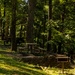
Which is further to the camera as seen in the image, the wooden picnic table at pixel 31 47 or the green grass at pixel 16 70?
the wooden picnic table at pixel 31 47

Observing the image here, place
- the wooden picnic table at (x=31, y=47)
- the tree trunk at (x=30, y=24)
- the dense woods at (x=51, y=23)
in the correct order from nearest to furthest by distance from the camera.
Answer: the wooden picnic table at (x=31, y=47) → the tree trunk at (x=30, y=24) → the dense woods at (x=51, y=23)

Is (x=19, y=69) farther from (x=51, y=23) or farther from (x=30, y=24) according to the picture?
(x=51, y=23)

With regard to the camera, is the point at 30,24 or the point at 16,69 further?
the point at 30,24

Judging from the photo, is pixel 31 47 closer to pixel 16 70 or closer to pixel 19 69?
pixel 19 69

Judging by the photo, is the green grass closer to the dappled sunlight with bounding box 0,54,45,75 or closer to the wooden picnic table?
the dappled sunlight with bounding box 0,54,45,75

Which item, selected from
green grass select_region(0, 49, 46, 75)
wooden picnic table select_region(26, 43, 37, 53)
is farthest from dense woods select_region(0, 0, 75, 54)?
green grass select_region(0, 49, 46, 75)

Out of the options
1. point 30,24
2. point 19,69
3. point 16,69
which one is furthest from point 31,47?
point 16,69

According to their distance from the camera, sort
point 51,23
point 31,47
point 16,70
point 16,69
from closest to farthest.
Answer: point 16,70 < point 16,69 < point 31,47 < point 51,23

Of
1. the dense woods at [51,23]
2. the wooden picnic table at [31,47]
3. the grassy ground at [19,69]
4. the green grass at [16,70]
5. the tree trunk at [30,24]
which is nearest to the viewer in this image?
the green grass at [16,70]

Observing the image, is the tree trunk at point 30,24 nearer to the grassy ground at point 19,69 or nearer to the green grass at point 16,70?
the grassy ground at point 19,69

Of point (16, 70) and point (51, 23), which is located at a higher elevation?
point (51, 23)

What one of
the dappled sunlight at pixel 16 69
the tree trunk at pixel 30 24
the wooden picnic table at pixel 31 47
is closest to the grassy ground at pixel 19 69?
the dappled sunlight at pixel 16 69

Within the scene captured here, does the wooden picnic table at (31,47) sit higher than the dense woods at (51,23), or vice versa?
the dense woods at (51,23)

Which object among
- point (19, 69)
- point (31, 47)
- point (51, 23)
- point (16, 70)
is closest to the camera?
point (16, 70)
